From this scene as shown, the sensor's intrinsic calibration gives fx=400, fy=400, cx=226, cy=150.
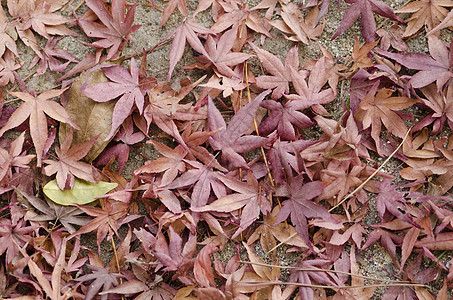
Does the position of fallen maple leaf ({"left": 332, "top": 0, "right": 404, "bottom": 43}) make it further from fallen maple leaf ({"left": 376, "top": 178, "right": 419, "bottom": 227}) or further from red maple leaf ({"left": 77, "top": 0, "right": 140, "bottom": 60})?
red maple leaf ({"left": 77, "top": 0, "right": 140, "bottom": 60})

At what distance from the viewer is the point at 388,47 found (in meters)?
1.43

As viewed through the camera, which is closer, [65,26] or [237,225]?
[237,225]

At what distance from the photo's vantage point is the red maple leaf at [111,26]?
4.46 ft

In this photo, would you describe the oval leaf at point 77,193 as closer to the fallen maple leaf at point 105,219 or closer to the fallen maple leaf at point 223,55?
the fallen maple leaf at point 105,219

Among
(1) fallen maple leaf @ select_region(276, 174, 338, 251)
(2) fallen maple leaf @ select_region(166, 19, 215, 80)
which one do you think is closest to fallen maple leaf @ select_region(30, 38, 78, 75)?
(2) fallen maple leaf @ select_region(166, 19, 215, 80)

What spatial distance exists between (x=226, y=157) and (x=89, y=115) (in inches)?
19.1

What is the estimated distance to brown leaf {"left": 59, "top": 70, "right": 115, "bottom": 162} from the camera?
4.44 feet

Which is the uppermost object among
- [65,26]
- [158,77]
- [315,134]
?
[65,26]

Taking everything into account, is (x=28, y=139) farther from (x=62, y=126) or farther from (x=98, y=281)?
(x=98, y=281)

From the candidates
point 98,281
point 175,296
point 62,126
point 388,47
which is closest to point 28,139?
point 62,126

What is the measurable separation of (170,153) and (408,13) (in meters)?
1.00

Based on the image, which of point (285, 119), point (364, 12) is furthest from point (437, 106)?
point (285, 119)

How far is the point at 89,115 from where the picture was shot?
1.35 m

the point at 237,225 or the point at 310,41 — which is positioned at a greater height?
the point at 310,41
